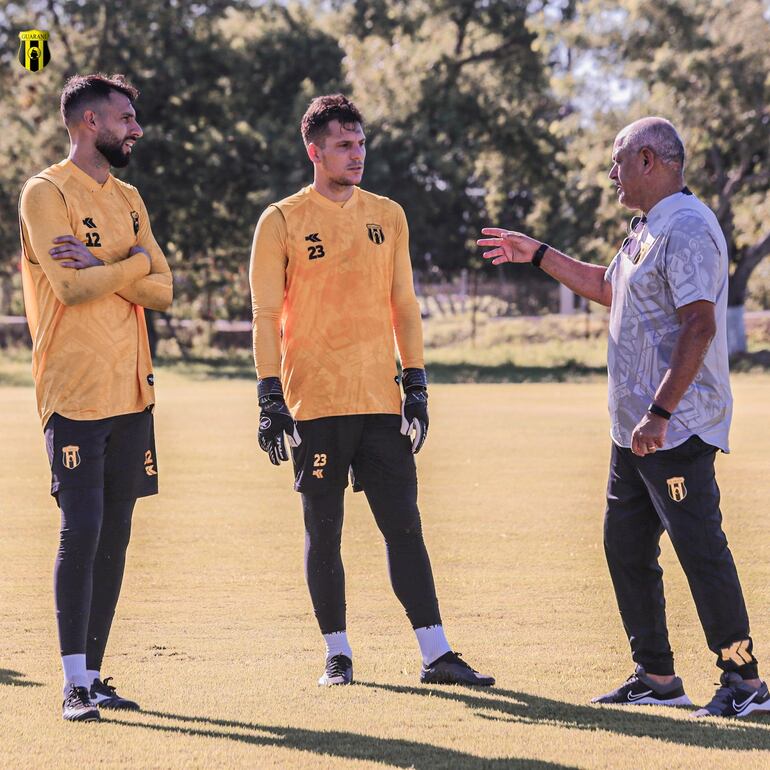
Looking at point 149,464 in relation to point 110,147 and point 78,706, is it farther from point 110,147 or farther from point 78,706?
point 110,147

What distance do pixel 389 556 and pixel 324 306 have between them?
3.59 feet

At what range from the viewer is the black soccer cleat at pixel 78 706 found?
5.06 m

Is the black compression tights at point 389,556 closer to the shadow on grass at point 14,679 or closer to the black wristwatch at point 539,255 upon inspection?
the black wristwatch at point 539,255

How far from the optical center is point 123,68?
1564 inches

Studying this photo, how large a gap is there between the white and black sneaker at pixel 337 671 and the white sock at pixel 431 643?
30 cm

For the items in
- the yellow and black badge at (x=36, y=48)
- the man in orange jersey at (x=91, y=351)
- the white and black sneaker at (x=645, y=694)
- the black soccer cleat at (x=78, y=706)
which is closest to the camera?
the black soccer cleat at (x=78, y=706)

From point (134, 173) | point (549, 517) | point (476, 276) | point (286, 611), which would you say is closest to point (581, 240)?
point (476, 276)

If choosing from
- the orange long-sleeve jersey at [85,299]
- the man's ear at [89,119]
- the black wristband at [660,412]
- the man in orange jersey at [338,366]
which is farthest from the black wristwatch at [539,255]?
the man's ear at [89,119]

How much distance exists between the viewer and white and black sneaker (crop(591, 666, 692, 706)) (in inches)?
214

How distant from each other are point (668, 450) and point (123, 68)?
36.5 metres

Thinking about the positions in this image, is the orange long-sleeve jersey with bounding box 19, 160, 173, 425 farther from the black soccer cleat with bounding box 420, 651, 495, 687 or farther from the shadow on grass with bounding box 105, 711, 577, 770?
the black soccer cleat with bounding box 420, 651, 495, 687

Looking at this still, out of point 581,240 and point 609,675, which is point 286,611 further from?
point 581,240

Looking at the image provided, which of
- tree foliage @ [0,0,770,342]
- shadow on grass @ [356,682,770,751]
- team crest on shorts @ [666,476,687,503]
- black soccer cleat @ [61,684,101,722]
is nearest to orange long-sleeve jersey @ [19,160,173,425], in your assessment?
black soccer cleat @ [61,684,101,722]

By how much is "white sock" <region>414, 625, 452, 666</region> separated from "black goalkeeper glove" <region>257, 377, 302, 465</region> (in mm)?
934
